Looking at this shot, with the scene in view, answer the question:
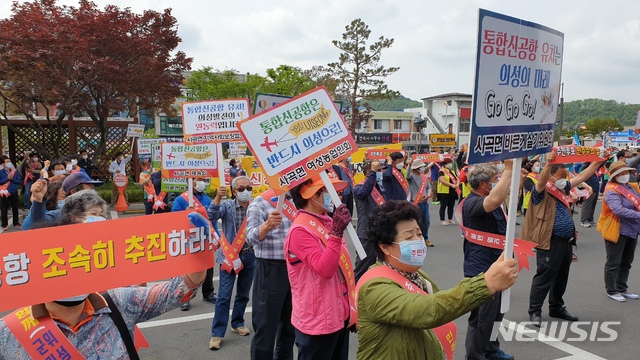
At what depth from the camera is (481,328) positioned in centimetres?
441

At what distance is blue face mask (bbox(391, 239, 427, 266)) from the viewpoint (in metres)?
2.59

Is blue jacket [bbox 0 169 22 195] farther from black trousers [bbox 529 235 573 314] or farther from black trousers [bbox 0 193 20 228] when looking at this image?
black trousers [bbox 529 235 573 314]

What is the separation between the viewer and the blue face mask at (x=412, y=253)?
2.59 metres

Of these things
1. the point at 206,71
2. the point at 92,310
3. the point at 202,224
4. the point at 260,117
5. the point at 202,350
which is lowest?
the point at 202,350

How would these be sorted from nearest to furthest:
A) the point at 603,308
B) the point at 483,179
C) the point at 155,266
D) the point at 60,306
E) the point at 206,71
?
1. the point at 60,306
2. the point at 155,266
3. the point at 483,179
4. the point at 603,308
5. the point at 206,71

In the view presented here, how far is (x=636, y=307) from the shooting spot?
20.9ft

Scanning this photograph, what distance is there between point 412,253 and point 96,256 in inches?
61.6

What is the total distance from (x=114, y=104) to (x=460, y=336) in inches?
653

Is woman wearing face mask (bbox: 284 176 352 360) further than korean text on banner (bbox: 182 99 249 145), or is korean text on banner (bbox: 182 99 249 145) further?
korean text on banner (bbox: 182 99 249 145)

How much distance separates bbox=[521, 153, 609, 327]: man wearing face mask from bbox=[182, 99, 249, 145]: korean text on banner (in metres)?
3.64

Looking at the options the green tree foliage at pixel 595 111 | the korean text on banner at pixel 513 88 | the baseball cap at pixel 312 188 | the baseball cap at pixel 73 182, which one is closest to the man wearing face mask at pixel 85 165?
the baseball cap at pixel 73 182

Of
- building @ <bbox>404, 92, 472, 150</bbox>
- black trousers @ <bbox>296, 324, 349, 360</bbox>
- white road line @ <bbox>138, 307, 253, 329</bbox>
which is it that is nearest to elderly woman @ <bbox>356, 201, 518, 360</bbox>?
black trousers @ <bbox>296, 324, 349, 360</bbox>

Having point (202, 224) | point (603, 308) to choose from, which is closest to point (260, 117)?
point (202, 224)

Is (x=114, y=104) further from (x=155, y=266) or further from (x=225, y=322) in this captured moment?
(x=155, y=266)
